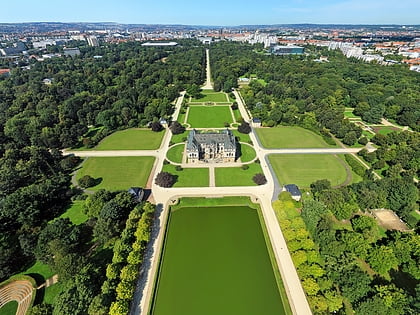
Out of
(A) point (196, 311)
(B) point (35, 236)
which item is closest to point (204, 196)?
(A) point (196, 311)

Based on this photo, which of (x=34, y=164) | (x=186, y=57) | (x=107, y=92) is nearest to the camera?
(x=34, y=164)

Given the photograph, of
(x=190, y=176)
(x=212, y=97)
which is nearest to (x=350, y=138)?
(x=190, y=176)

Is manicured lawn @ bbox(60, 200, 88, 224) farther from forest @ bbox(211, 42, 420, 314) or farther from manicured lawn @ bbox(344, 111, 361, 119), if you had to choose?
manicured lawn @ bbox(344, 111, 361, 119)

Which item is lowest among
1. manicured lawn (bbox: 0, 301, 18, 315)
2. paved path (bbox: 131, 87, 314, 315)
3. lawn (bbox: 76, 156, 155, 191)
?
manicured lawn (bbox: 0, 301, 18, 315)

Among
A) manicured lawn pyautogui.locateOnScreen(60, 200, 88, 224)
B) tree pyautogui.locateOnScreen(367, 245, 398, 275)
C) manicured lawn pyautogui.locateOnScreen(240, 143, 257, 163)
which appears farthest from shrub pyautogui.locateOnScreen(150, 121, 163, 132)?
tree pyautogui.locateOnScreen(367, 245, 398, 275)

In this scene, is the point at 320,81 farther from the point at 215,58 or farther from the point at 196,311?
the point at 196,311

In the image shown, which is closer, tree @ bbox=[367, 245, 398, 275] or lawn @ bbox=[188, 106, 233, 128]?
tree @ bbox=[367, 245, 398, 275]
